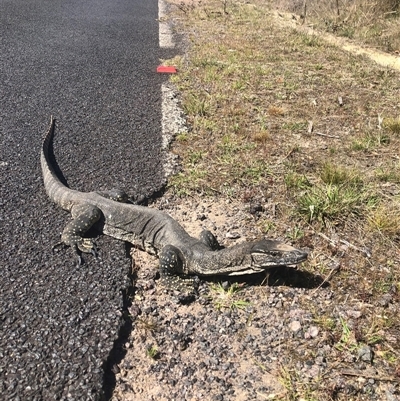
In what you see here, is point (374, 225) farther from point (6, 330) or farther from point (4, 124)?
point (4, 124)

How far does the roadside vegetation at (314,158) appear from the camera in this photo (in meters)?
4.05

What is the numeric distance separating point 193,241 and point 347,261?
1589 mm

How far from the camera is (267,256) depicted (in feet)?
13.7

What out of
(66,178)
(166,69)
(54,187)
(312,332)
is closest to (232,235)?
(312,332)

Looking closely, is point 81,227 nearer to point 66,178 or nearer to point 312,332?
point 66,178

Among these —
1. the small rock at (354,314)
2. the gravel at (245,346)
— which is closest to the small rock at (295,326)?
the gravel at (245,346)

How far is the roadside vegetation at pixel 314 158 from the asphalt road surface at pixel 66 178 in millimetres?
893

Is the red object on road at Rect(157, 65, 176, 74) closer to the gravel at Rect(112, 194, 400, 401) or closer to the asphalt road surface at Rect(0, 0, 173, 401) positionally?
the asphalt road surface at Rect(0, 0, 173, 401)

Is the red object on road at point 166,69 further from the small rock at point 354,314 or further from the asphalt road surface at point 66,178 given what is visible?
the small rock at point 354,314

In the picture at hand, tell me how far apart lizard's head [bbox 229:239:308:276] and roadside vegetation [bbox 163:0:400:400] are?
0.35 metres

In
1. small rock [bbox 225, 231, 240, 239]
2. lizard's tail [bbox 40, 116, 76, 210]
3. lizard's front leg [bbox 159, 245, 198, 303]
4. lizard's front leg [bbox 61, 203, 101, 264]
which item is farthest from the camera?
lizard's tail [bbox 40, 116, 76, 210]

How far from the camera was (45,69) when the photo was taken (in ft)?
31.7

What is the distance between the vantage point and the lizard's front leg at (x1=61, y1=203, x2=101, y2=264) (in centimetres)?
456

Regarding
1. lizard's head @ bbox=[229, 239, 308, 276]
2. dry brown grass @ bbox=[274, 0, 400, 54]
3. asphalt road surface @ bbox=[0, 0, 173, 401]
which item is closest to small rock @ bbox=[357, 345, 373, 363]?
lizard's head @ bbox=[229, 239, 308, 276]
